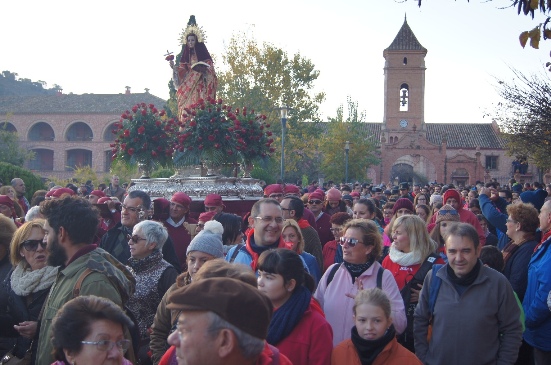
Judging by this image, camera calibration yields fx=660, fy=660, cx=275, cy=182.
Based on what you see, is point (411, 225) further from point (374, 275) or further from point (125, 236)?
point (125, 236)

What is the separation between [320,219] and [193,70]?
552 cm

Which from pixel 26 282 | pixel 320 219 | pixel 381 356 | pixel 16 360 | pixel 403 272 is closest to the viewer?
pixel 381 356

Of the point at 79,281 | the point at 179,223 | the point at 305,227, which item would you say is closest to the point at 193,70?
the point at 179,223

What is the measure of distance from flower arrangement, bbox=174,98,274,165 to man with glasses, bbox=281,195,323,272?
355 cm

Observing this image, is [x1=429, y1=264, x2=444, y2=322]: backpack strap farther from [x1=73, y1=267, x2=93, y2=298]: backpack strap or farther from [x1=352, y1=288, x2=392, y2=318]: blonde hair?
[x1=73, y1=267, x2=93, y2=298]: backpack strap

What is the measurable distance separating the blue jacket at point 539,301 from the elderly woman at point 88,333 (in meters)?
3.51

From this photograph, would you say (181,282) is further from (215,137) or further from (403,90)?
(403,90)

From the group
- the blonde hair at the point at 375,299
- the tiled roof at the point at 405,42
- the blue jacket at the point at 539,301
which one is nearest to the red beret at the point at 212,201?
the blue jacket at the point at 539,301

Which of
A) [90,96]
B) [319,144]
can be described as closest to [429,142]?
[319,144]

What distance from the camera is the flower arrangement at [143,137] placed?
37.0 ft

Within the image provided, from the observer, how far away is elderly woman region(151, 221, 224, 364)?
431 centimetres

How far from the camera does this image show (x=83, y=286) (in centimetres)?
393

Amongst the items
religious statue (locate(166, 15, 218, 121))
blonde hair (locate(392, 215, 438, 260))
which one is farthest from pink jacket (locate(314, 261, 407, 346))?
religious statue (locate(166, 15, 218, 121))

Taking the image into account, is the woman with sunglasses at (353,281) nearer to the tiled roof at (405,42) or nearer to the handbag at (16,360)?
the handbag at (16,360)
